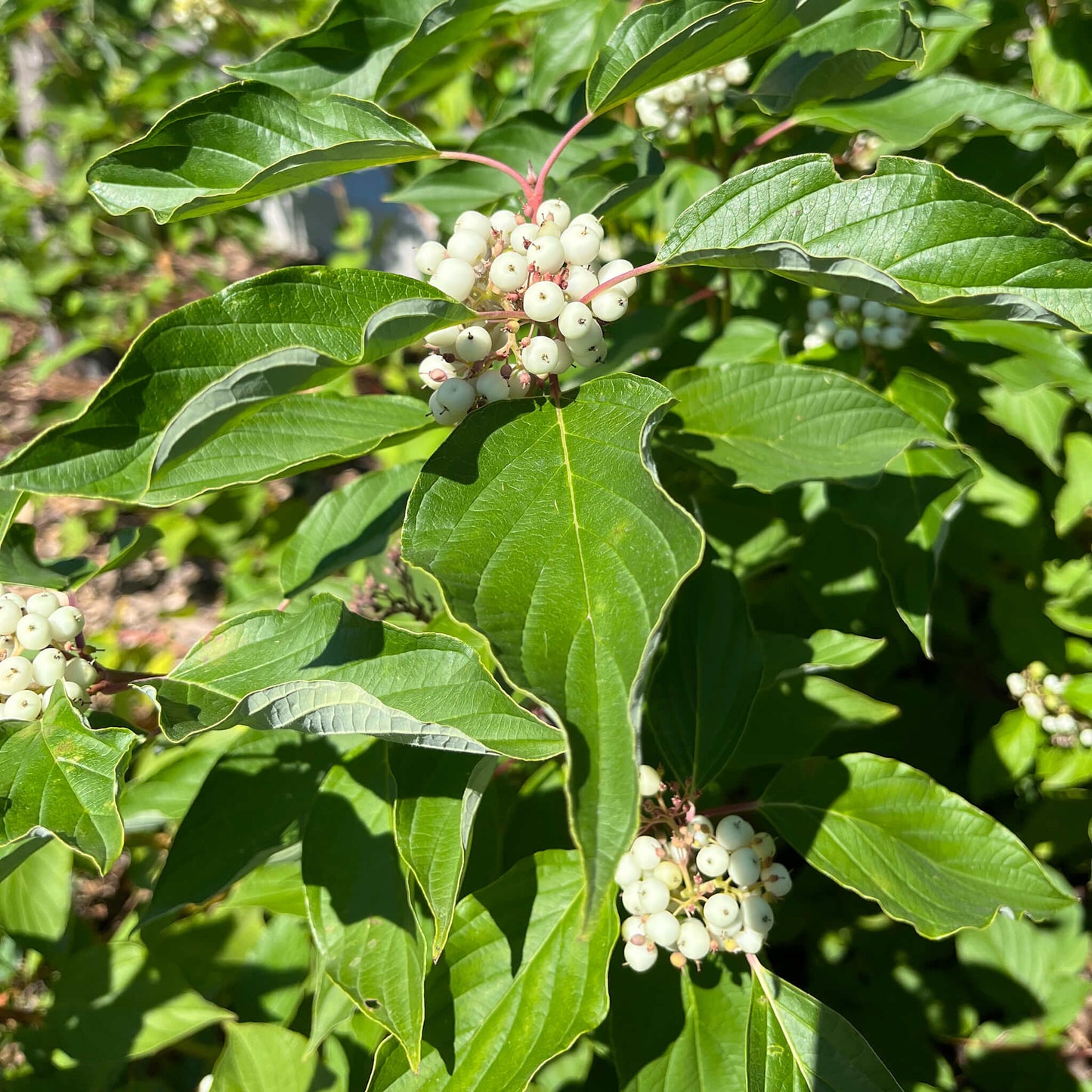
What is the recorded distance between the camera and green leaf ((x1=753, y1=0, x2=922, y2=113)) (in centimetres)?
118

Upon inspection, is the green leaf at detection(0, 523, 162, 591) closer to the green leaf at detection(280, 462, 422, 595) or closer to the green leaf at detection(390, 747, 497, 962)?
the green leaf at detection(280, 462, 422, 595)

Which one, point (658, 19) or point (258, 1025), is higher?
point (658, 19)

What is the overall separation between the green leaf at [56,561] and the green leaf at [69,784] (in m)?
0.26

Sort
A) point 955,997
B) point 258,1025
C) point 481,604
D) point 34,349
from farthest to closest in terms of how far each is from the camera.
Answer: point 34,349 < point 955,997 < point 258,1025 < point 481,604

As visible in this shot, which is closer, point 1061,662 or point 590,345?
point 590,345

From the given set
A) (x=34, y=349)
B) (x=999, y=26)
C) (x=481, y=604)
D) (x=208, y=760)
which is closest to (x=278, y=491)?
(x=34, y=349)

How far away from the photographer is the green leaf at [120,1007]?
163 centimetres

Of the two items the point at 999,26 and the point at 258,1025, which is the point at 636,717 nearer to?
the point at 258,1025

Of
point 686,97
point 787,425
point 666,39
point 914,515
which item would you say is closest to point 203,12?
point 686,97

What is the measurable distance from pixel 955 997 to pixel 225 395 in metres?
2.43

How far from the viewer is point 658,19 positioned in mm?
986

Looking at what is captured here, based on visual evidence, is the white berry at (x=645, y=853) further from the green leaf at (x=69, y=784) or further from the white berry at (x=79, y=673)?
the white berry at (x=79, y=673)

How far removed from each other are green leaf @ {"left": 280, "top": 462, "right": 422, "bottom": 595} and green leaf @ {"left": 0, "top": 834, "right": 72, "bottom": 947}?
863 mm

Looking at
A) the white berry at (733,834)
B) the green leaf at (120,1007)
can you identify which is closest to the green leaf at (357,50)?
the white berry at (733,834)
